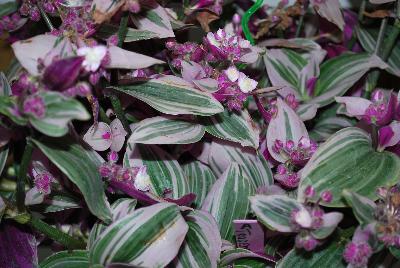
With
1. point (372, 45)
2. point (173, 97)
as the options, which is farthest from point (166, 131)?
point (372, 45)

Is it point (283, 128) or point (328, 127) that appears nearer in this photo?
point (283, 128)

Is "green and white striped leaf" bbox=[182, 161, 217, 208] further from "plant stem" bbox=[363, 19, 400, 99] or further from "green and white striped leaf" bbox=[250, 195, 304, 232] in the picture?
"plant stem" bbox=[363, 19, 400, 99]

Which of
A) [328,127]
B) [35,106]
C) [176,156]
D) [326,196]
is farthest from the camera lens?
[328,127]

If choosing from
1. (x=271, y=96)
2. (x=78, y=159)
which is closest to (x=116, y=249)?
(x=78, y=159)

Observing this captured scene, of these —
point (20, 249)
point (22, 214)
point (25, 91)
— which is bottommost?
point (20, 249)

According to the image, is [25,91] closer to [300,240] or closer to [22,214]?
[22,214]

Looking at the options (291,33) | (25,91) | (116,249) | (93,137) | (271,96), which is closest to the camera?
(25,91)

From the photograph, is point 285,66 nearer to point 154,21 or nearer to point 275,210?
point 154,21
